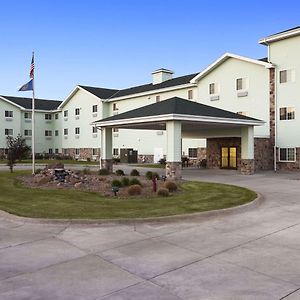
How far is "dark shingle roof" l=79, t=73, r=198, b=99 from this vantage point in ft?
129

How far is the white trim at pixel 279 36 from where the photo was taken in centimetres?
2678

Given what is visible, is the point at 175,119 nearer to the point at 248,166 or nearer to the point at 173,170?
the point at 173,170

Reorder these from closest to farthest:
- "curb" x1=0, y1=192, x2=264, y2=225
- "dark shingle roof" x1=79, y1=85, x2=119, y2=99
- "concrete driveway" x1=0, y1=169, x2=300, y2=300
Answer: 1. "concrete driveway" x1=0, y1=169, x2=300, y2=300
2. "curb" x1=0, y1=192, x2=264, y2=225
3. "dark shingle roof" x1=79, y1=85, x2=119, y2=99

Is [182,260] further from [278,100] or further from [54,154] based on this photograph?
[54,154]

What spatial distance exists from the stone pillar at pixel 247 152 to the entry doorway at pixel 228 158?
555cm

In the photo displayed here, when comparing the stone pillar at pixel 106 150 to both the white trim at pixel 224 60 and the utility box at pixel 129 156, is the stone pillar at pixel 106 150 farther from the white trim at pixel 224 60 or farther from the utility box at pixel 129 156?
the utility box at pixel 129 156

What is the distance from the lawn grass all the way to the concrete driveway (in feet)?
2.65

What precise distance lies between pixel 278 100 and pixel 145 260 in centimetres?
2477

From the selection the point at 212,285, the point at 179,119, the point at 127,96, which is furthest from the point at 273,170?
the point at 212,285

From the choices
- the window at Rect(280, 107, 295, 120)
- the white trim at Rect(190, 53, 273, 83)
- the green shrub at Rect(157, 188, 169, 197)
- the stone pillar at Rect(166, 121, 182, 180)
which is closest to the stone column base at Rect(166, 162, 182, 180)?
the stone pillar at Rect(166, 121, 182, 180)

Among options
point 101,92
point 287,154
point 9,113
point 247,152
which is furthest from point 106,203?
point 9,113

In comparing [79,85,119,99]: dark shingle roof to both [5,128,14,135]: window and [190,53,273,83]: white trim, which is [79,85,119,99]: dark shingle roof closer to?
[5,128,14,135]: window

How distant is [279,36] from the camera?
1089 inches

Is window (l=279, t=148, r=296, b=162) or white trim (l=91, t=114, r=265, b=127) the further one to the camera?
window (l=279, t=148, r=296, b=162)
